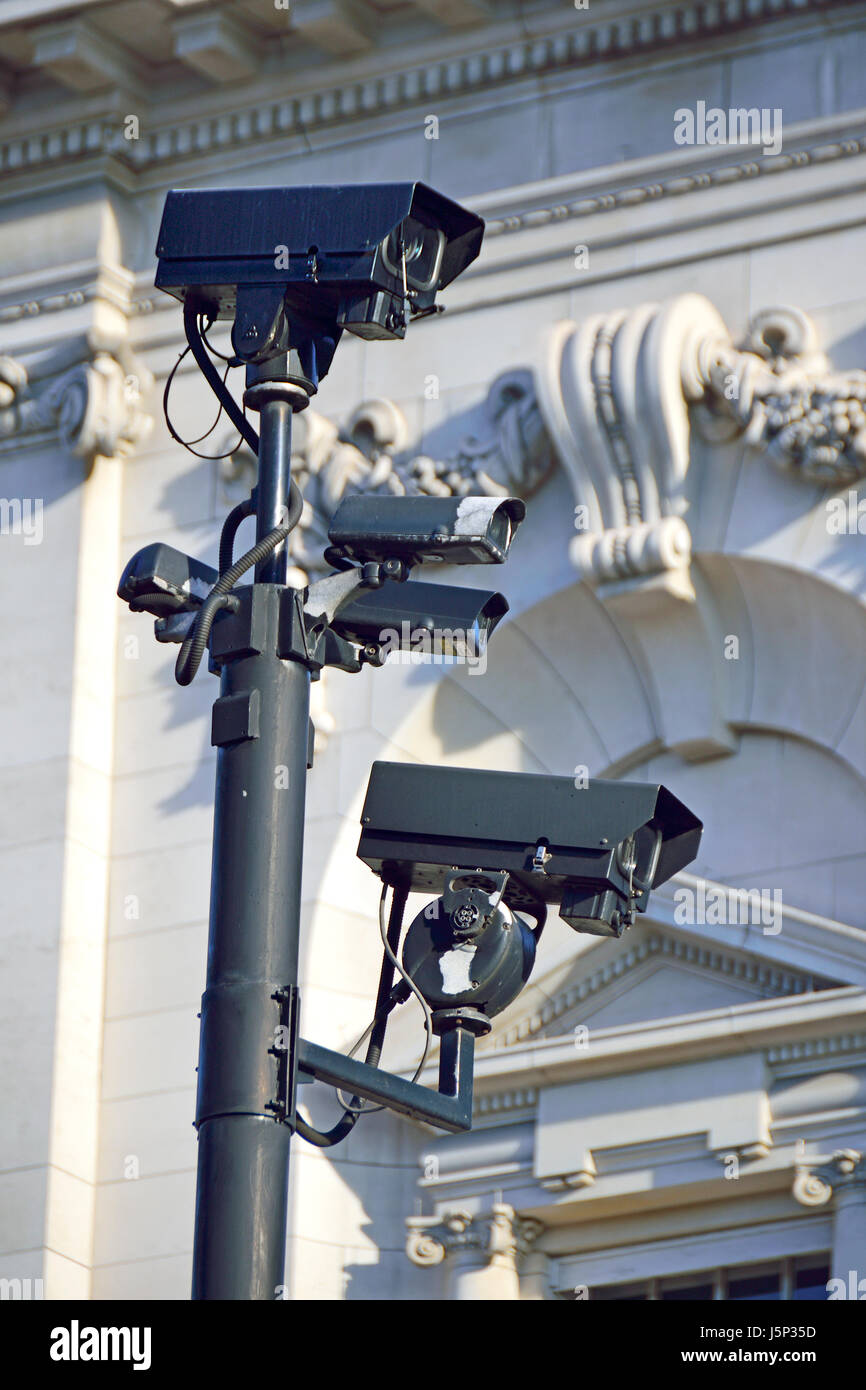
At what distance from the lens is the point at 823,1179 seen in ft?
33.3

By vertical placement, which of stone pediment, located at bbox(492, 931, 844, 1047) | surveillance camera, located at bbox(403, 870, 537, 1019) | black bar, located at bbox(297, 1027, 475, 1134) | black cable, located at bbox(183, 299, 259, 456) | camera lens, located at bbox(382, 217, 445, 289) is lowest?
black bar, located at bbox(297, 1027, 475, 1134)

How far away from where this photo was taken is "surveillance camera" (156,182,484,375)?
20.0 ft

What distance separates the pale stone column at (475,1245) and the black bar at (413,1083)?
4.62m

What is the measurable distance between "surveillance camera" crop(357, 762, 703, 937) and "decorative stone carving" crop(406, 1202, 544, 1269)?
15.5 feet

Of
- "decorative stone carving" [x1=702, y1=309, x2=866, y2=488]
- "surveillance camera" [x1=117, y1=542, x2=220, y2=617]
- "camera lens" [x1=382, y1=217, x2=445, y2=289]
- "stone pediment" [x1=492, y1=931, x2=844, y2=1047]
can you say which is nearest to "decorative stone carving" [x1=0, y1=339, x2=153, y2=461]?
"decorative stone carving" [x1=702, y1=309, x2=866, y2=488]

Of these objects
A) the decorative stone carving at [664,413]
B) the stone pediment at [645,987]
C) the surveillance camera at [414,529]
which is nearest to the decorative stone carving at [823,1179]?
the stone pediment at [645,987]

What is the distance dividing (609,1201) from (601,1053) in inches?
24.4

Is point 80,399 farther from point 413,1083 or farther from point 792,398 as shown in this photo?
point 413,1083

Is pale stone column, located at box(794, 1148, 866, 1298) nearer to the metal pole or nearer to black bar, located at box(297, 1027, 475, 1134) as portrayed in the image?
black bar, located at box(297, 1027, 475, 1134)

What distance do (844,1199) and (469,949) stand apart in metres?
4.45

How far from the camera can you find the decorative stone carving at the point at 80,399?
40.0 feet

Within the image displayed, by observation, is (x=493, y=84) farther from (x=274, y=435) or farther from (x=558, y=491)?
(x=274, y=435)

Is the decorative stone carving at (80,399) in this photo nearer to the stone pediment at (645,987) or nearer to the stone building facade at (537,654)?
the stone building facade at (537,654)

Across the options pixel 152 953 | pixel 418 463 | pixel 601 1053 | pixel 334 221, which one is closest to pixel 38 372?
pixel 418 463
